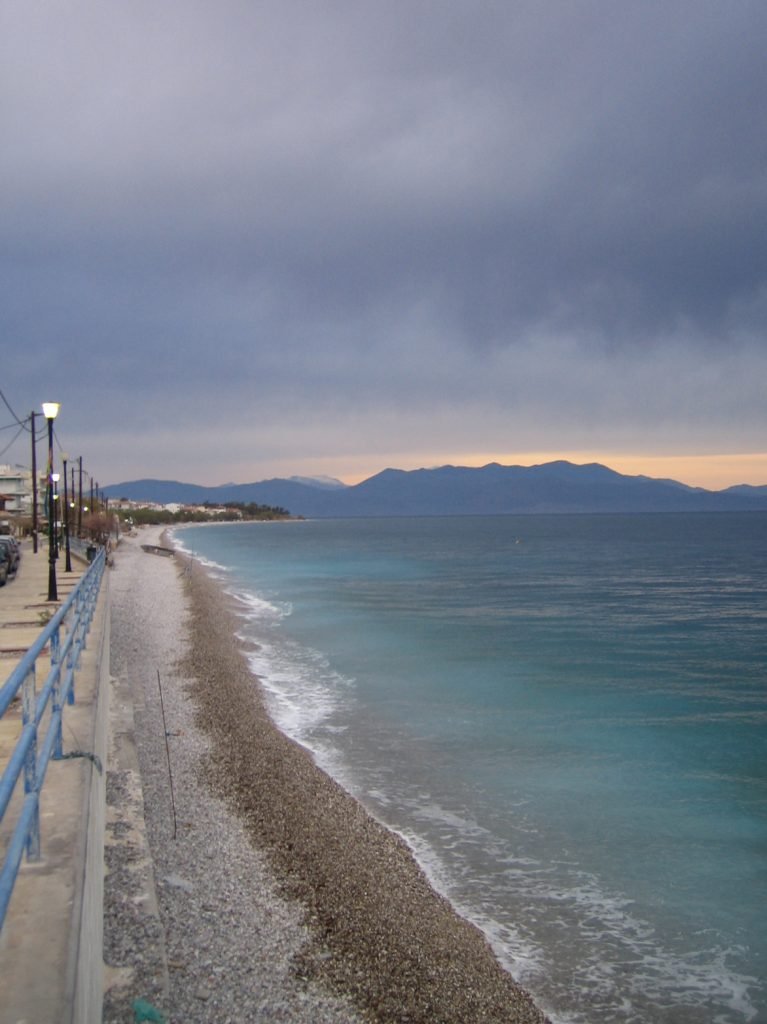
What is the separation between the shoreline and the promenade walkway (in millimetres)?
2749

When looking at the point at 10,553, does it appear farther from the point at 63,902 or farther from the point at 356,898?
the point at 63,902

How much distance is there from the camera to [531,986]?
7.56m

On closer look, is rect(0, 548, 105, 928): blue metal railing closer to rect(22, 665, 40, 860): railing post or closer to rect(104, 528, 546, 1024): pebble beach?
rect(22, 665, 40, 860): railing post

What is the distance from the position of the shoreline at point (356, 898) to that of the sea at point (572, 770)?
0.43 m

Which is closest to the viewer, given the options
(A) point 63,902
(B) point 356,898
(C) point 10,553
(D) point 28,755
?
(A) point 63,902

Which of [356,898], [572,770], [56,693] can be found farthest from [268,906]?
[572,770]

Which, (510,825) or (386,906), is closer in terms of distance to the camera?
(386,906)

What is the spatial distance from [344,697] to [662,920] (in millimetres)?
11076

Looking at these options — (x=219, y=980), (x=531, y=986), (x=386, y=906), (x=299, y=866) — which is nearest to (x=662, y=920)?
(x=531, y=986)

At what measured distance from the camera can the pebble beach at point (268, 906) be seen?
657 centimetres

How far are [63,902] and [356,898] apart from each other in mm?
5398

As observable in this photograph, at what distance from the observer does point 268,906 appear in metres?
8.20

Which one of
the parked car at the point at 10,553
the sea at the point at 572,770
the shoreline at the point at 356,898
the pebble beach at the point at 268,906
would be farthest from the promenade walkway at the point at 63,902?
the parked car at the point at 10,553

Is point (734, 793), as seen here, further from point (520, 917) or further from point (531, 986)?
point (531, 986)
